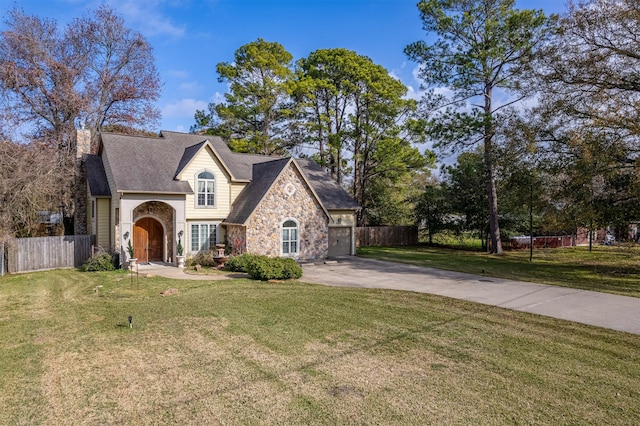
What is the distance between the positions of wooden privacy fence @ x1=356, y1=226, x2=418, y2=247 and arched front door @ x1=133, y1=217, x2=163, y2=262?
52.0 ft

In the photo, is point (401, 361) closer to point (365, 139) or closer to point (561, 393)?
point (561, 393)

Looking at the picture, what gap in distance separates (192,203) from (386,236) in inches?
698

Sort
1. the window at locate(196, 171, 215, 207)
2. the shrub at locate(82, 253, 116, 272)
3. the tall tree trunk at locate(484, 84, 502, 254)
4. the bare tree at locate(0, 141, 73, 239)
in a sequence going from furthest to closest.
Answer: the tall tree trunk at locate(484, 84, 502, 254) < the window at locate(196, 171, 215, 207) < the shrub at locate(82, 253, 116, 272) < the bare tree at locate(0, 141, 73, 239)

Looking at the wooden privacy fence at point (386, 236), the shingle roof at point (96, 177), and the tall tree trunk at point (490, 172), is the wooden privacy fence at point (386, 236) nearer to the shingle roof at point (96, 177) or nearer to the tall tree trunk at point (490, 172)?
the tall tree trunk at point (490, 172)

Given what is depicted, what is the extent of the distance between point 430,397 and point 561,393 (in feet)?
6.64

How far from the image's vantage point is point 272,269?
14844 mm

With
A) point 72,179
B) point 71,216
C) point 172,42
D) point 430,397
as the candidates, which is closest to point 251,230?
point 172,42

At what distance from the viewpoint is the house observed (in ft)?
60.0

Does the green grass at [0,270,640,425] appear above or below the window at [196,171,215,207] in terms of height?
below

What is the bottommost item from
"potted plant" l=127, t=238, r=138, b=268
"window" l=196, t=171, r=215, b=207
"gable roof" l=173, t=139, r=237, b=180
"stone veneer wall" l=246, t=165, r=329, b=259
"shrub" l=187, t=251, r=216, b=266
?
"shrub" l=187, t=251, r=216, b=266

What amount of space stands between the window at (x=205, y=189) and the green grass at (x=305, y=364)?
9280 millimetres

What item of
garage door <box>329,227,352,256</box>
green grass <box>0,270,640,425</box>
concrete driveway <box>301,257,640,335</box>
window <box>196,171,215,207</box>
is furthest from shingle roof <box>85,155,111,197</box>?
garage door <box>329,227,352,256</box>

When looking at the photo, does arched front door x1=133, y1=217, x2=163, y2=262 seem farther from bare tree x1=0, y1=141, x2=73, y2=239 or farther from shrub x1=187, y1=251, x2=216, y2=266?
bare tree x1=0, y1=141, x2=73, y2=239

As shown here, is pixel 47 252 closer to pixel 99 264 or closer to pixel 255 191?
pixel 99 264
